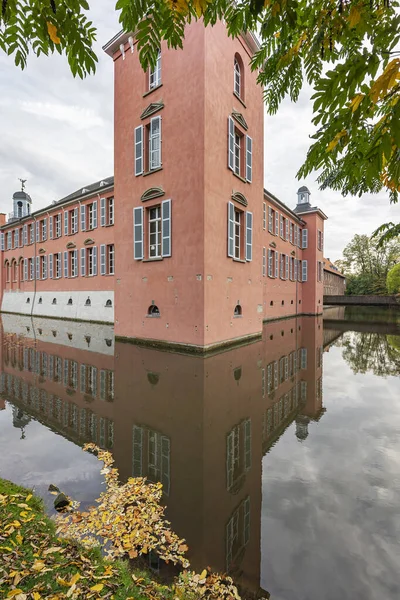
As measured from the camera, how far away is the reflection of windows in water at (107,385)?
6.32m

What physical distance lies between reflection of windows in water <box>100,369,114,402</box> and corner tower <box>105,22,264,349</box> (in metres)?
3.43

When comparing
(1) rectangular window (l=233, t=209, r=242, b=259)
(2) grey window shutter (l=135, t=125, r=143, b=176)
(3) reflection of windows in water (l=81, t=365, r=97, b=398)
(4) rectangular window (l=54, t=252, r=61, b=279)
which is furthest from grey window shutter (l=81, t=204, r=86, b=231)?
(3) reflection of windows in water (l=81, t=365, r=97, b=398)

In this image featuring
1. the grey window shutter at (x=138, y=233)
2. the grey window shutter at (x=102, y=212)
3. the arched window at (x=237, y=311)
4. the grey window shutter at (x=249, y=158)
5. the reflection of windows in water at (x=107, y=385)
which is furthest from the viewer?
the grey window shutter at (x=102, y=212)

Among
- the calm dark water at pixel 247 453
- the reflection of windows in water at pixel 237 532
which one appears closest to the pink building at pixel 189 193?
the calm dark water at pixel 247 453

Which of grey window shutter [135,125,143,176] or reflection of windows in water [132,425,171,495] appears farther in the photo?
grey window shutter [135,125,143,176]

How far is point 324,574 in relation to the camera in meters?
2.30

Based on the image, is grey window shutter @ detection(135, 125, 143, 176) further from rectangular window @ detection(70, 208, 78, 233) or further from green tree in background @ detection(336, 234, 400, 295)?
green tree in background @ detection(336, 234, 400, 295)

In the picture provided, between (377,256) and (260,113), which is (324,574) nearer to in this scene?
(260,113)

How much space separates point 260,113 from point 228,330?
36.5 feet

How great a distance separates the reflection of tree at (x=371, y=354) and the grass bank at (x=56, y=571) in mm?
8322

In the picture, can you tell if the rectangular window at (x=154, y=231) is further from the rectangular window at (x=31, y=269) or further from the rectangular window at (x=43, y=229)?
the rectangular window at (x=31, y=269)

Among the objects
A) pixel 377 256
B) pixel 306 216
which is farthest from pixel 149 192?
pixel 377 256

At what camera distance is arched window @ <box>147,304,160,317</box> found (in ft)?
39.1

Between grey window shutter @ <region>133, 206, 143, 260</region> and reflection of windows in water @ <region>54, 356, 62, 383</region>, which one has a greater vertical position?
grey window shutter @ <region>133, 206, 143, 260</region>
